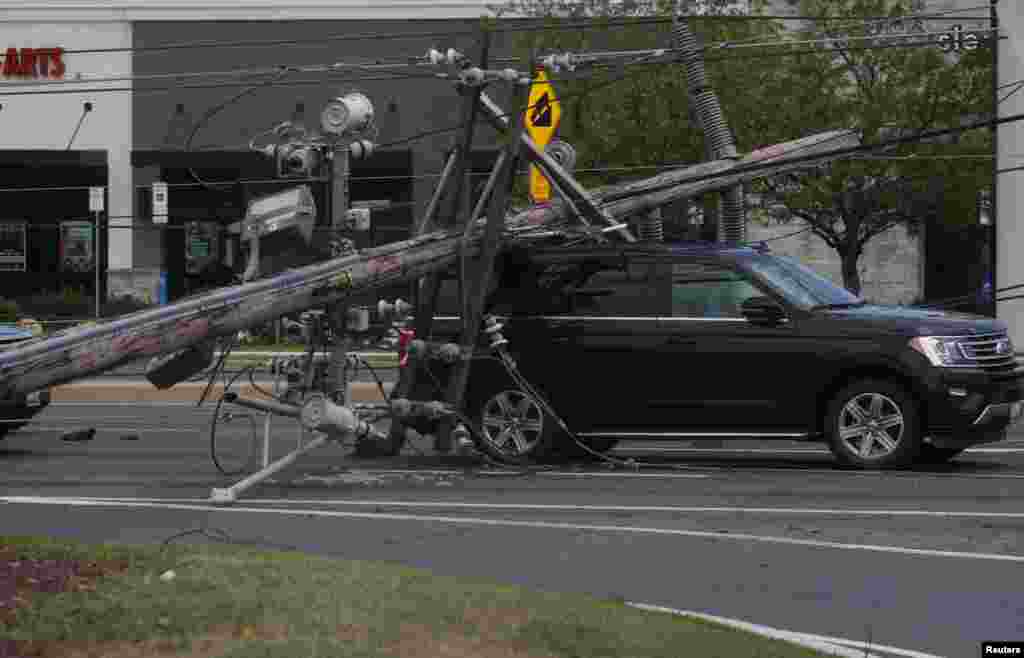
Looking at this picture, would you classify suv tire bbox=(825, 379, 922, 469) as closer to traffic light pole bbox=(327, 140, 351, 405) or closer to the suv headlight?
the suv headlight

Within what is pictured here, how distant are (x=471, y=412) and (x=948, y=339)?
13.2ft

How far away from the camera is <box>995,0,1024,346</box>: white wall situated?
28.8m

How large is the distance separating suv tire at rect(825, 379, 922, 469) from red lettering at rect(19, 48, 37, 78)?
108 feet

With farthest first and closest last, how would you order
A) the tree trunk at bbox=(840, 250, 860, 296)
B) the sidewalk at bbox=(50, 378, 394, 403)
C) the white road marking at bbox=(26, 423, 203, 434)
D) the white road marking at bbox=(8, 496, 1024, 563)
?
the tree trunk at bbox=(840, 250, 860, 296)
the sidewalk at bbox=(50, 378, 394, 403)
the white road marking at bbox=(26, 423, 203, 434)
the white road marking at bbox=(8, 496, 1024, 563)

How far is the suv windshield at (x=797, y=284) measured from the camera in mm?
14422

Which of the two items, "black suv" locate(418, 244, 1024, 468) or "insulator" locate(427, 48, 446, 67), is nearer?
"black suv" locate(418, 244, 1024, 468)

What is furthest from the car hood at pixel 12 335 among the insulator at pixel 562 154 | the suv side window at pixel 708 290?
the suv side window at pixel 708 290

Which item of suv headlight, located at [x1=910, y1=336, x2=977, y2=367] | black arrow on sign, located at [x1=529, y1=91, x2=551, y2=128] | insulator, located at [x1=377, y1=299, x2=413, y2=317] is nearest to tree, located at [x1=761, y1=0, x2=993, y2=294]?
black arrow on sign, located at [x1=529, y1=91, x2=551, y2=128]

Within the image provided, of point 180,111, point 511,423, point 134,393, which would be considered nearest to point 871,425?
point 511,423

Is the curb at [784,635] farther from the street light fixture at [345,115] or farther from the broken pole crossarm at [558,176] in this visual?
the broken pole crossarm at [558,176]

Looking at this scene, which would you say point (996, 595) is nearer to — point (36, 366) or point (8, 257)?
point (36, 366)

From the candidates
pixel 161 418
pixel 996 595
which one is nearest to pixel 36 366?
pixel 996 595

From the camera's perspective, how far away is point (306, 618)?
7016 mm

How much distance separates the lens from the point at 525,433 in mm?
14773
